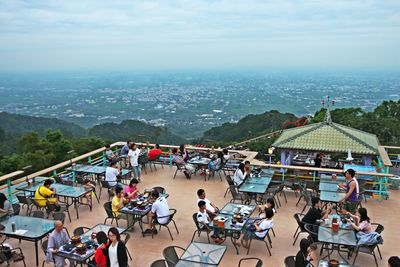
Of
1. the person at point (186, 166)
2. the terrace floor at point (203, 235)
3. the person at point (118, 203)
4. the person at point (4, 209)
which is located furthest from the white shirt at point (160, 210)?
the person at point (186, 166)

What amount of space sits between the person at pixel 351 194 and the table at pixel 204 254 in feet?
12.0

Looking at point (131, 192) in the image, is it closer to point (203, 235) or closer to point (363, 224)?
point (203, 235)

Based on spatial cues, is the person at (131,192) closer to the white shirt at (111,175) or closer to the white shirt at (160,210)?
the white shirt at (160,210)

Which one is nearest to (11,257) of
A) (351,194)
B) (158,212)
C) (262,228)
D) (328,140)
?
(158,212)

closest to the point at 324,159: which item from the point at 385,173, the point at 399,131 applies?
the point at 385,173

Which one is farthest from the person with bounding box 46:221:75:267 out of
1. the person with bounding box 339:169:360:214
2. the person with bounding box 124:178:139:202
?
the person with bounding box 339:169:360:214

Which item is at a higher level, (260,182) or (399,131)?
(260,182)

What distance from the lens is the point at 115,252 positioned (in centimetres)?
575

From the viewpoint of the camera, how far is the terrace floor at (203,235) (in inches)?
288

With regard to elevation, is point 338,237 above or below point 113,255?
below

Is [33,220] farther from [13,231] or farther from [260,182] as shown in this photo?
[260,182]

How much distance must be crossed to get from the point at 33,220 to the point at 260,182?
553 centimetres

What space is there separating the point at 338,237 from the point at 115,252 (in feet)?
12.6

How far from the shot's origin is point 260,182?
10.1 meters
